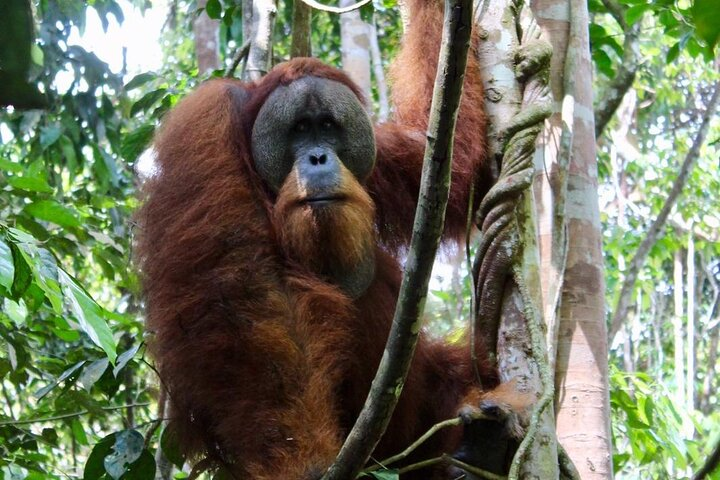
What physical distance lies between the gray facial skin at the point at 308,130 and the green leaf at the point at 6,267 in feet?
3.74

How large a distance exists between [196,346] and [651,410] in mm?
2395

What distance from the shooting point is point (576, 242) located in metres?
3.04

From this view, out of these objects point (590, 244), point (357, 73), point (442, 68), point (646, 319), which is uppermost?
point (357, 73)

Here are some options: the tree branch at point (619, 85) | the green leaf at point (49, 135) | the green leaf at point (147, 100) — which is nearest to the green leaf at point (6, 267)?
the green leaf at point (147, 100)

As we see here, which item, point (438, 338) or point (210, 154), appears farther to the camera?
point (438, 338)

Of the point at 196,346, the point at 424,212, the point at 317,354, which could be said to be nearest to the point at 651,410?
the point at 317,354

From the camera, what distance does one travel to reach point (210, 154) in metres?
2.82

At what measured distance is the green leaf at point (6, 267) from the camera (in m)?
1.85

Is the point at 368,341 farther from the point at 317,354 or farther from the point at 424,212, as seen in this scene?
the point at 424,212

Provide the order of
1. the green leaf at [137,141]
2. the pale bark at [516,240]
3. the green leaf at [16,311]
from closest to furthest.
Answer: the pale bark at [516,240], the green leaf at [16,311], the green leaf at [137,141]

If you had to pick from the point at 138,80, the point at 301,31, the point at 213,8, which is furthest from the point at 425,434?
the point at 138,80

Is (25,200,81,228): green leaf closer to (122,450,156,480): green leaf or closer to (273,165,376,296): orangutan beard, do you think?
(273,165,376,296): orangutan beard

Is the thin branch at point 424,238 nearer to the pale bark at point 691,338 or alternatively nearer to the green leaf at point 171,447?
the green leaf at point 171,447

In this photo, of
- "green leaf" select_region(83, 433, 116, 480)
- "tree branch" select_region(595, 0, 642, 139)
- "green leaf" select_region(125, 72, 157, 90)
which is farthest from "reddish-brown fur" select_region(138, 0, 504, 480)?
"tree branch" select_region(595, 0, 642, 139)
